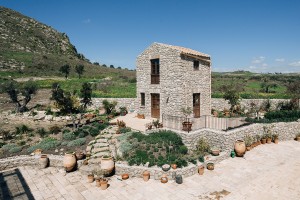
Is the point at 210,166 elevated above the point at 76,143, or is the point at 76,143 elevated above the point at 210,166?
the point at 76,143

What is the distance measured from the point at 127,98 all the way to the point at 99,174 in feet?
52.6

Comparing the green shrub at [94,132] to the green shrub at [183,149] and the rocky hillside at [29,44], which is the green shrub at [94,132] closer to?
the green shrub at [183,149]

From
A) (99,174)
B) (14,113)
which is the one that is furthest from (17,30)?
(99,174)

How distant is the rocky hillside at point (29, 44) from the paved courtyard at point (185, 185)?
51.4m

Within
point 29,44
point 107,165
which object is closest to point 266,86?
point 107,165

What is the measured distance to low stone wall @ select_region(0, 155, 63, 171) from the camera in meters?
12.9

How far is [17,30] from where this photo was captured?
73.9 metres

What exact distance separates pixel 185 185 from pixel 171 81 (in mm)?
10432

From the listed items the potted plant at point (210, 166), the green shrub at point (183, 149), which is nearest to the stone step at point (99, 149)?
the green shrub at point (183, 149)

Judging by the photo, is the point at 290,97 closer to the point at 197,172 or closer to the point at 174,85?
the point at 174,85

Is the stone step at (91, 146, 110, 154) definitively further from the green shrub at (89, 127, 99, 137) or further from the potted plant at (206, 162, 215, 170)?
the potted plant at (206, 162, 215, 170)

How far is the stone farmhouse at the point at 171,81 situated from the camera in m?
18.5

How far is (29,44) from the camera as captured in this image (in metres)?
71.4

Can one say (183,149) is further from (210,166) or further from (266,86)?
(266,86)
